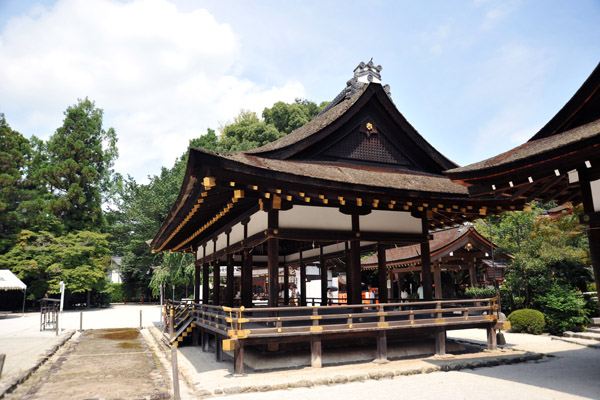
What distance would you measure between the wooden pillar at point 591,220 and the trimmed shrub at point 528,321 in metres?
10.5

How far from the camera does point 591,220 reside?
24.9 feet

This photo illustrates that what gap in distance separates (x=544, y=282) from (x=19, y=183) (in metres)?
46.4

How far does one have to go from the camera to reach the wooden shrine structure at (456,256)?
20.1m

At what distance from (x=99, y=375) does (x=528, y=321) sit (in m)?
15.9

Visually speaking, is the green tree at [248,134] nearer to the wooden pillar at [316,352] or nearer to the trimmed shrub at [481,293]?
the trimmed shrub at [481,293]

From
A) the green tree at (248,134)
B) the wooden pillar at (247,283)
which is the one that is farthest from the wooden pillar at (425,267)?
the green tree at (248,134)

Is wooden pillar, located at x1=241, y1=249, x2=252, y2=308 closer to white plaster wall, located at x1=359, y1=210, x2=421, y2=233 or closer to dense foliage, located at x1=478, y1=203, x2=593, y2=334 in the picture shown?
white plaster wall, located at x1=359, y1=210, x2=421, y2=233

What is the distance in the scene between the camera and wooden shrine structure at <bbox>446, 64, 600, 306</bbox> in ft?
23.4

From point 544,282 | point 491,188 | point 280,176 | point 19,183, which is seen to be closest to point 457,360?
point 491,188

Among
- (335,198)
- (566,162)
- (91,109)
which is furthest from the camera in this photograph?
(91,109)

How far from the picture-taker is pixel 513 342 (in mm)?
14234

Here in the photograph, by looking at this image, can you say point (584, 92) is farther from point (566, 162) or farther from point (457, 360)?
point (457, 360)

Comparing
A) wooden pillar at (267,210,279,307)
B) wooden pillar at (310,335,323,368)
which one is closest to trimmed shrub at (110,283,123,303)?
wooden pillar at (267,210,279,307)

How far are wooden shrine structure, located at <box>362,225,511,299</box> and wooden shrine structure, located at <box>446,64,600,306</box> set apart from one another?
10.6 meters
